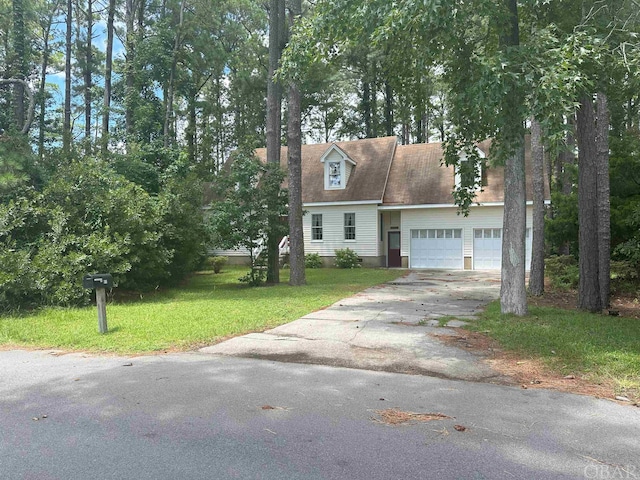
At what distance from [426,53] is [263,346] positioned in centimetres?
635

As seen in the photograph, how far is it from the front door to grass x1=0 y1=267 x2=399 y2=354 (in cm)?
1083

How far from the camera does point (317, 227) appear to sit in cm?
2538

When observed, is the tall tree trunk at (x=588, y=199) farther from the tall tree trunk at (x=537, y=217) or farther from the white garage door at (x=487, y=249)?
Answer: the white garage door at (x=487, y=249)

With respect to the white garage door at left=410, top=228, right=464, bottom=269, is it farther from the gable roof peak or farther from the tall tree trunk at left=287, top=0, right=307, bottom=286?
the tall tree trunk at left=287, top=0, right=307, bottom=286

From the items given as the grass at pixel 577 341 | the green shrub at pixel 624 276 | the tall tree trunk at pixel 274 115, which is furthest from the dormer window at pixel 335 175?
the grass at pixel 577 341

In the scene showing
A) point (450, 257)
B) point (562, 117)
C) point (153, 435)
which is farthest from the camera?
point (450, 257)

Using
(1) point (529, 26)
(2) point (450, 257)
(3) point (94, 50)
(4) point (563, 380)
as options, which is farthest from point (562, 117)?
(3) point (94, 50)

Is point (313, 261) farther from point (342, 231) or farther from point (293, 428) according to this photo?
point (293, 428)

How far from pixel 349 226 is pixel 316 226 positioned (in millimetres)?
1955

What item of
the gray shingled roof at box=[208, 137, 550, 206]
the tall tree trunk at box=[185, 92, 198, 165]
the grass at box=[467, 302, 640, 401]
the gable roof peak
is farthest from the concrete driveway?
the tall tree trunk at box=[185, 92, 198, 165]

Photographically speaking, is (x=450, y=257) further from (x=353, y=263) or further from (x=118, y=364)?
(x=118, y=364)

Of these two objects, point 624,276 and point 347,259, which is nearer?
point 624,276

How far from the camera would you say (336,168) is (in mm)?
25328

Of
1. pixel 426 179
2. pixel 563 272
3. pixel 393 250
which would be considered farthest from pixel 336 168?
pixel 563 272
